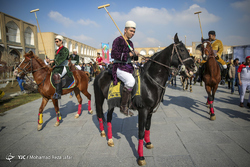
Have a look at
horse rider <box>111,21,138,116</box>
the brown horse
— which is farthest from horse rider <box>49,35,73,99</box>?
the brown horse

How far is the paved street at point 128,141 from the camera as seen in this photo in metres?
2.71

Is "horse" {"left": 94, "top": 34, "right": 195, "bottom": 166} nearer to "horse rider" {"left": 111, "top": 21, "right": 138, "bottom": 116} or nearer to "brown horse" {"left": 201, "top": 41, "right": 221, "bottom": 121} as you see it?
"horse rider" {"left": 111, "top": 21, "right": 138, "bottom": 116}

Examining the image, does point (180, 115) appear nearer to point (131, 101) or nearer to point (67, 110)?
point (131, 101)

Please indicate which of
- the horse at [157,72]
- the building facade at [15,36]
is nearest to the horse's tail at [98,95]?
the horse at [157,72]

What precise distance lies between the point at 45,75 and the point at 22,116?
236cm

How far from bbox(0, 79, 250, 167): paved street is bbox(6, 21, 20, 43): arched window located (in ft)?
90.1

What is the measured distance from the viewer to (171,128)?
4.07 meters

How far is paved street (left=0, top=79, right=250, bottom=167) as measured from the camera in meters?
2.71

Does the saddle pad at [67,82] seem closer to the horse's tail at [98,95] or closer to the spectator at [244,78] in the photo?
the horse's tail at [98,95]

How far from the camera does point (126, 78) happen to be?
9.24 ft

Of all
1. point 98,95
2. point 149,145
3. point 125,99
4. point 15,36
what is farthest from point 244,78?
point 15,36

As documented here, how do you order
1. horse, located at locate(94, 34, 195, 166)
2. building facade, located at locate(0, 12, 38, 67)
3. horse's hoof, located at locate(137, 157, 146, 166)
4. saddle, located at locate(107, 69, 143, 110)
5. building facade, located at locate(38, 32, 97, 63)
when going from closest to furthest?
1. horse's hoof, located at locate(137, 157, 146, 166)
2. horse, located at locate(94, 34, 195, 166)
3. saddle, located at locate(107, 69, 143, 110)
4. building facade, located at locate(0, 12, 38, 67)
5. building facade, located at locate(38, 32, 97, 63)

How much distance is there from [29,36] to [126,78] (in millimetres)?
35238

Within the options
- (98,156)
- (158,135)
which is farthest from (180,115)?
(98,156)
